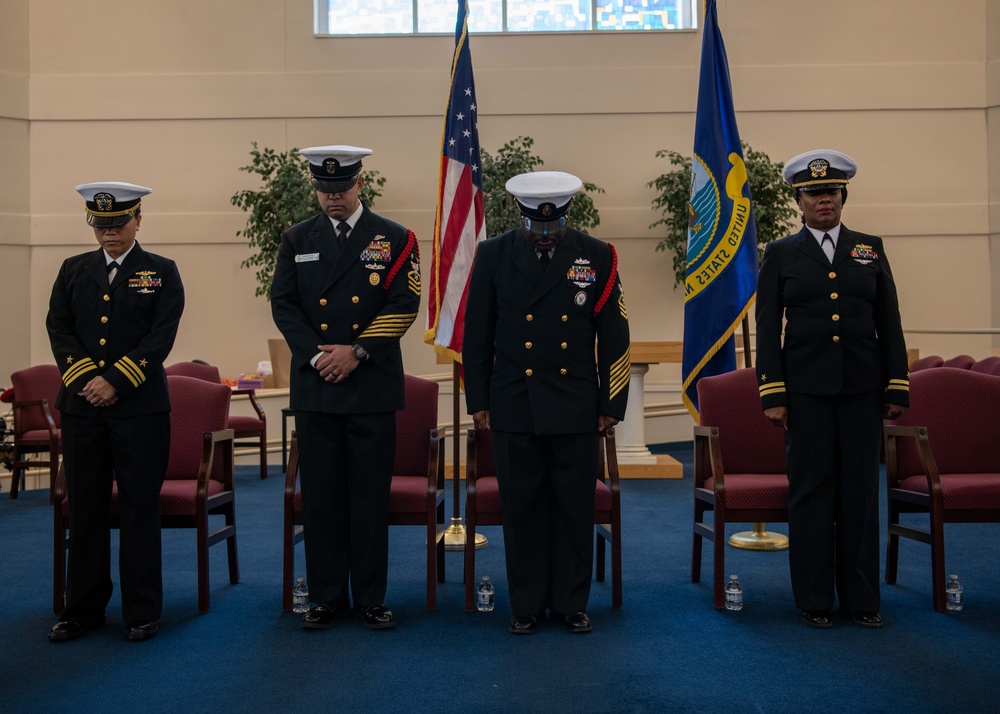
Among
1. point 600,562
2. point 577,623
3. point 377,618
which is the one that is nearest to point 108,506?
point 377,618

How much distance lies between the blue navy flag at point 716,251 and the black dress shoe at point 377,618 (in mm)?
1999

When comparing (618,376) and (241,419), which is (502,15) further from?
(618,376)

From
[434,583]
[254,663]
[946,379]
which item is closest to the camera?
[254,663]

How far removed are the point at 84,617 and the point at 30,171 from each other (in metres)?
8.33

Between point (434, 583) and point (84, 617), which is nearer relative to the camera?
point (84, 617)

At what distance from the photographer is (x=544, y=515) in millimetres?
3242

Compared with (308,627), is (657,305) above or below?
above

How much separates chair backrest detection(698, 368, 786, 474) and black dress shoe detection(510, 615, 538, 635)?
1.18m

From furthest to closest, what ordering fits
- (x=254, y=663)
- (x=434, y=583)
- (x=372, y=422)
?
1. (x=434, y=583)
2. (x=372, y=422)
3. (x=254, y=663)

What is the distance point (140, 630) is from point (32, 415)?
14.0 feet

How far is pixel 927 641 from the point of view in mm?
3018

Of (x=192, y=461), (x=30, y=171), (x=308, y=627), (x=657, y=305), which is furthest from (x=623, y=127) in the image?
→ (x=308, y=627)

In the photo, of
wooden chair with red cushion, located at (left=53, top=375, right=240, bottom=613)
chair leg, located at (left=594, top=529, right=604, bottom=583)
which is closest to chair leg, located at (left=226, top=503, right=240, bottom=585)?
wooden chair with red cushion, located at (left=53, top=375, right=240, bottom=613)

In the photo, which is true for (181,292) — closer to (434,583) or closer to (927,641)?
(434,583)
